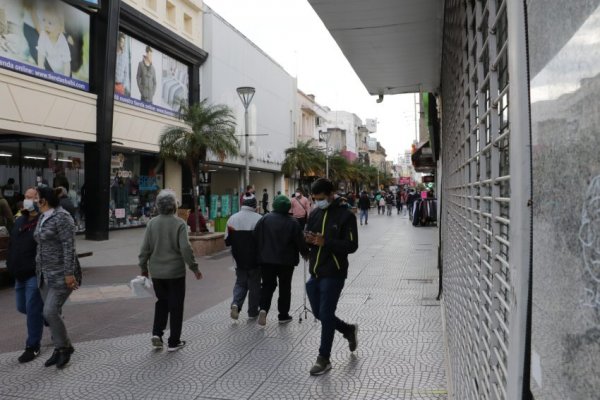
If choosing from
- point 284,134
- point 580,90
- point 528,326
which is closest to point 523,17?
point 580,90

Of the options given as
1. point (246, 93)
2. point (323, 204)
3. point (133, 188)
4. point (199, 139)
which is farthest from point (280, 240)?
point (133, 188)

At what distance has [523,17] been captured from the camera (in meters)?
1.28

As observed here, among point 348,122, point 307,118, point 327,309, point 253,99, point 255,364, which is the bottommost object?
point 255,364

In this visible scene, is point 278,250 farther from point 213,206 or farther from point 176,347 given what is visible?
point 213,206

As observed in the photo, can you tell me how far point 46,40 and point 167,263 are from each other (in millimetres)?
14200

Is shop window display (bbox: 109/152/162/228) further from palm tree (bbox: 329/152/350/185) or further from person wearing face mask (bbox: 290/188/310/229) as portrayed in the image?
palm tree (bbox: 329/152/350/185)

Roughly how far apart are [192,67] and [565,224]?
2750 centimetres

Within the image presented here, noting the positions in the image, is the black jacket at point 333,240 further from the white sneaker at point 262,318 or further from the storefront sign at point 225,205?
the storefront sign at point 225,205

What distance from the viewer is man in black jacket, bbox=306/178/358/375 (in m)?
5.06

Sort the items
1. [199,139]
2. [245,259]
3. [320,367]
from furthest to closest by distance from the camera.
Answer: [199,139] < [245,259] < [320,367]

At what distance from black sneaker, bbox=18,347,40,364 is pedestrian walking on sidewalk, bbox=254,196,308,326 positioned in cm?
253

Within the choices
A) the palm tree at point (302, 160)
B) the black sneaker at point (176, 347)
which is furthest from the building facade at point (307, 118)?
the black sneaker at point (176, 347)

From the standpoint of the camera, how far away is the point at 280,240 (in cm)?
683

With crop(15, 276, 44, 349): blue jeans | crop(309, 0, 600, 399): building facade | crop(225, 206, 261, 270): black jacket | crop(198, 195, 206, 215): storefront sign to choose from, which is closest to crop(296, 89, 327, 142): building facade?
crop(198, 195, 206, 215): storefront sign
